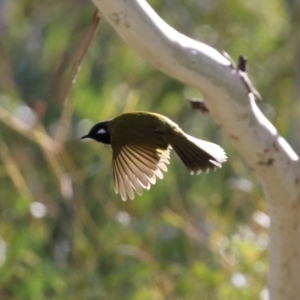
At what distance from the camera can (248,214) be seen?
3.98 m

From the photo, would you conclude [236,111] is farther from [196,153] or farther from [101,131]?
[101,131]

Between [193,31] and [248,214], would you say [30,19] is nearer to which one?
[193,31]

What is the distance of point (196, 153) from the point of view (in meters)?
1.93

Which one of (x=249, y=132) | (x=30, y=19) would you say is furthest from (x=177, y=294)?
(x=30, y=19)

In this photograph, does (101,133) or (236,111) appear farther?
(101,133)

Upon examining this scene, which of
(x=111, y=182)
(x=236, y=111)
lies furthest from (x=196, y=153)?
(x=111, y=182)

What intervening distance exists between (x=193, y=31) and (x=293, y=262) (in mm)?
3007

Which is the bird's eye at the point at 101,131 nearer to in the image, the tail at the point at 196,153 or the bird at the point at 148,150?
the bird at the point at 148,150

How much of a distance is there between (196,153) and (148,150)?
0.12 m

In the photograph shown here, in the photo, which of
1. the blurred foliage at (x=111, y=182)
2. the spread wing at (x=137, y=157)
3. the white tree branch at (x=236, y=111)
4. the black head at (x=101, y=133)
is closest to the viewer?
the white tree branch at (x=236, y=111)

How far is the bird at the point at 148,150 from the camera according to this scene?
190 cm

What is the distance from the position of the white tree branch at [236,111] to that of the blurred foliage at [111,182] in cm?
92

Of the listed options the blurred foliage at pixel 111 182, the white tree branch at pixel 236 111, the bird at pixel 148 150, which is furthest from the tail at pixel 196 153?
the blurred foliage at pixel 111 182

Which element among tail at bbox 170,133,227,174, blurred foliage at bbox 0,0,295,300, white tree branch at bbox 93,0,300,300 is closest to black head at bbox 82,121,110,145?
tail at bbox 170,133,227,174
